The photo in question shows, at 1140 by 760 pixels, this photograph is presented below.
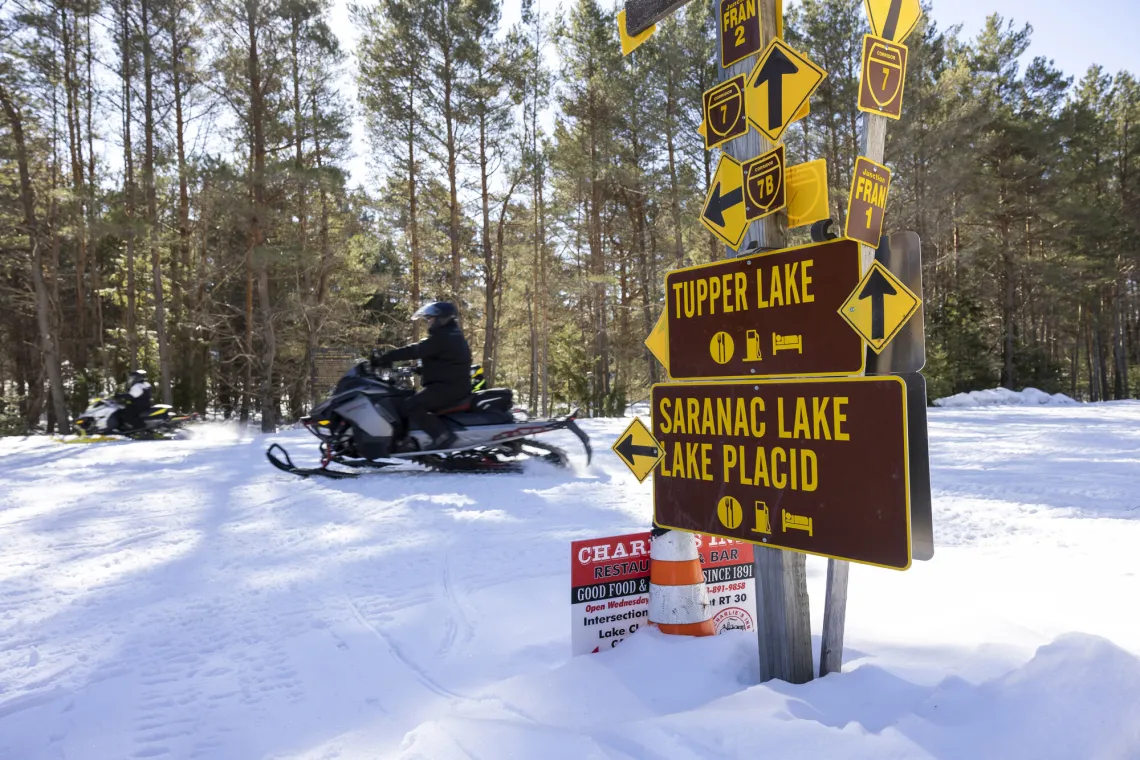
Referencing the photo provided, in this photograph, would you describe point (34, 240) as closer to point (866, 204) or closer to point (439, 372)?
point (439, 372)

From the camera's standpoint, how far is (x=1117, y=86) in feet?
95.9

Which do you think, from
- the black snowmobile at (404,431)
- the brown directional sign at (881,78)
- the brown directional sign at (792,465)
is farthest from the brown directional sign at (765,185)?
the black snowmobile at (404,431)

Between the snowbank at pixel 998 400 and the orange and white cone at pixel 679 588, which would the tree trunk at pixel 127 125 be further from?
the snowbank at pixel 998 400

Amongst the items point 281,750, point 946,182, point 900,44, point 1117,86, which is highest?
point 1117,86

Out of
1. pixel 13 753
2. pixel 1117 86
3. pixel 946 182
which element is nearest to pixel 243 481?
pixel 13 753

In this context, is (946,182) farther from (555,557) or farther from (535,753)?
(535,753)

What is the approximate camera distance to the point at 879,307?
1.82m

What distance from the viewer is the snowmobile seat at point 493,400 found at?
6.62 m

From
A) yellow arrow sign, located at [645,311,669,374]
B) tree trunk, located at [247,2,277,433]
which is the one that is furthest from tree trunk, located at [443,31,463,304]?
yellow arrow sign, located at [645,311,669,374]

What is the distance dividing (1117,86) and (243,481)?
38161mm

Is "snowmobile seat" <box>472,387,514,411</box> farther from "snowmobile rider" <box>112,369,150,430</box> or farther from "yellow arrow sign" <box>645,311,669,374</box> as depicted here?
"snowmobile rider" <box>112,369,150,430</box>

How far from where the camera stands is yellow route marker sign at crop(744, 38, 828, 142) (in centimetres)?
215

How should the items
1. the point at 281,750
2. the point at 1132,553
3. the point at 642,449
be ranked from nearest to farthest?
the point at 281,750
the point at 642,449
the point at 1132,553

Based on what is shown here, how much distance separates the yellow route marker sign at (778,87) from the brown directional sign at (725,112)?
34mm
